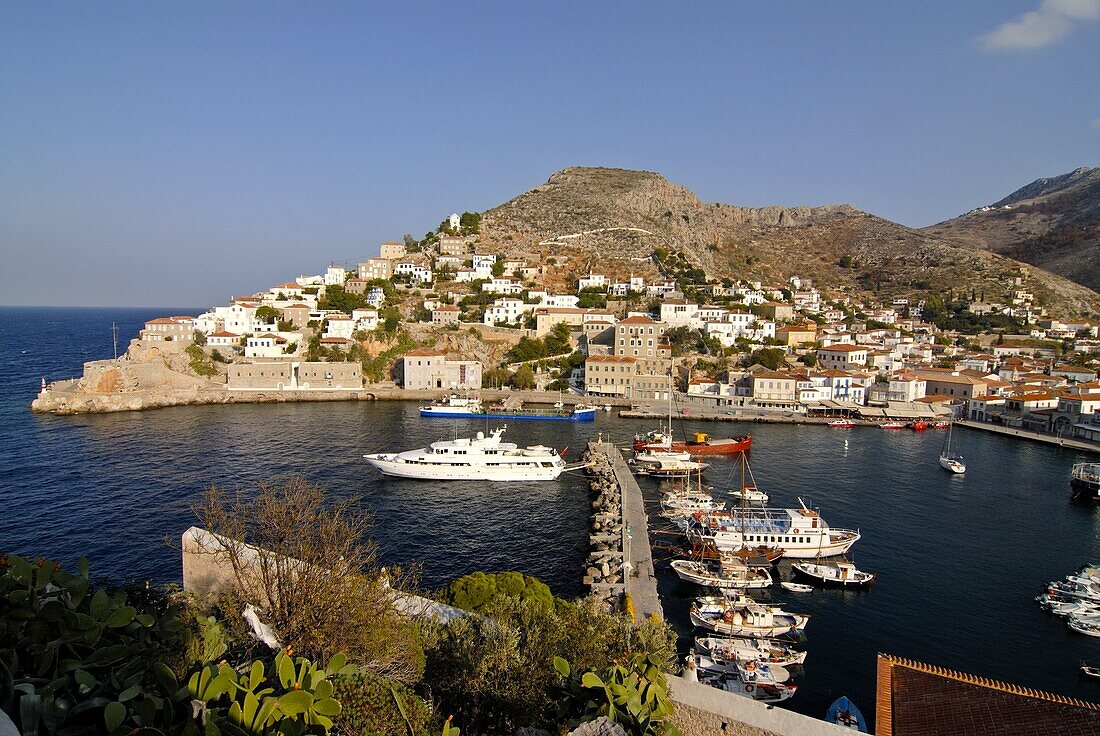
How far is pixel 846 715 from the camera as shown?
410 inches

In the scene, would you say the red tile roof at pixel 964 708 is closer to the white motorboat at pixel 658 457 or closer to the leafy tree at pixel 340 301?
the white motorboat at pixel 658 457

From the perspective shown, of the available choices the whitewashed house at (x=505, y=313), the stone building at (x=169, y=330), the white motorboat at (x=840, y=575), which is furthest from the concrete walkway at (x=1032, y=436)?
the stone building at (x=169, y=330)

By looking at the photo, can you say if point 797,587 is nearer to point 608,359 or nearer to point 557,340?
point 608,359

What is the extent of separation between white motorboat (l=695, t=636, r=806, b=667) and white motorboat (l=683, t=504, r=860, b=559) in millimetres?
5297

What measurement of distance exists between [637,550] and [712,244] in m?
92.5

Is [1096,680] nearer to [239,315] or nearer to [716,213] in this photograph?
[239,315]

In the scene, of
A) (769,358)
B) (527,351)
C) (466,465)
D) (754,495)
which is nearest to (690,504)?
(754,495)

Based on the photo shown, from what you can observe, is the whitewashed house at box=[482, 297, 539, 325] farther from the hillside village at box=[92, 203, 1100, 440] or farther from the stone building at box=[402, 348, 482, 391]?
the stone building at box=[402, 348, 482, 391]

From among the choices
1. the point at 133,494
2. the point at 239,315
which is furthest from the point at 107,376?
the point at 133,494

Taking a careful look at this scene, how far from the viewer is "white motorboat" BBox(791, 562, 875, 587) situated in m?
16.9

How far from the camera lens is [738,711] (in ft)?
23.2

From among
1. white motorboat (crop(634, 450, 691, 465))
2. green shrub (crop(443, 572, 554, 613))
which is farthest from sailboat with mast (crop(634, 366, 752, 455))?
green shrub (crop(443, 572, 554, 613))

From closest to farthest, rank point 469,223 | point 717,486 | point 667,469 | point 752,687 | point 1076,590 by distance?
point 752,687 → point 1076,590 → point 717,486 → point 667,469 → point 469,223

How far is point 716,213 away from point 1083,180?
327ft
